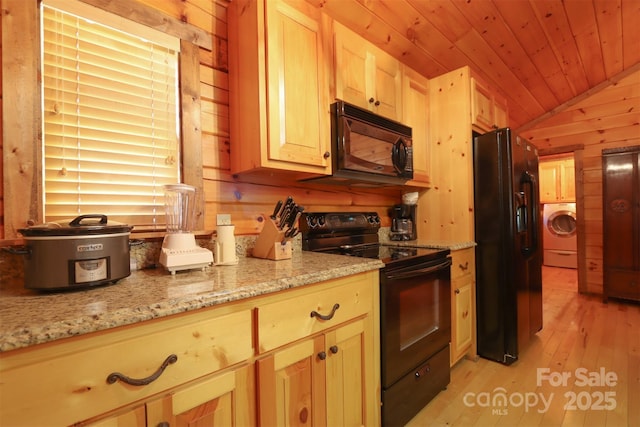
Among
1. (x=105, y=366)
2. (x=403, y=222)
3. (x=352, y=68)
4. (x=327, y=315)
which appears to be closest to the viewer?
(x=105, y=366)

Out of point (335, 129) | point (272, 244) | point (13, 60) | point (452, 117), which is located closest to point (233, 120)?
point (335, 129)

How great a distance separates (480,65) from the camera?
2.68 m

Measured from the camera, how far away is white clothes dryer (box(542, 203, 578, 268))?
535 centimetres

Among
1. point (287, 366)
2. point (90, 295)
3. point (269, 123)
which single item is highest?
point (269, 123)

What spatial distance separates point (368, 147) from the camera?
175 cm

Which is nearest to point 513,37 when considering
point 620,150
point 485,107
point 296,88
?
point 485,107

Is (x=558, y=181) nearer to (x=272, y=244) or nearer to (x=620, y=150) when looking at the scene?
(x=620, y=150)

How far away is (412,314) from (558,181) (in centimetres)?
577

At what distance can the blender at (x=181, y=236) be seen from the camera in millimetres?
1126

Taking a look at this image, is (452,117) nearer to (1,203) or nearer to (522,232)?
(522,232)

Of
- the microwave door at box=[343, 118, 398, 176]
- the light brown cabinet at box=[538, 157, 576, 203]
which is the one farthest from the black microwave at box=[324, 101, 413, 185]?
the light brown cabinet at box=[538, 157, 576, 203]

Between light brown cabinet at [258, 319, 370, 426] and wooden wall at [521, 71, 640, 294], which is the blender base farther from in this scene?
wooden wall at [521, 71, 640, 294]

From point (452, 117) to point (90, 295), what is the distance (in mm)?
2481

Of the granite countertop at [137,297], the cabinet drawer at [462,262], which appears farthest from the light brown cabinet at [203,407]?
the cabinet drawer at [462,262]
